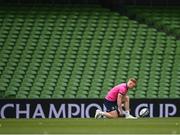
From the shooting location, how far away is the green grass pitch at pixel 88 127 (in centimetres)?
1301

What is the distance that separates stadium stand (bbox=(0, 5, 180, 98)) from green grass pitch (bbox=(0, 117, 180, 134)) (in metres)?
5.96

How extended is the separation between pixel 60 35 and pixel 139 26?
A: 2.58 m

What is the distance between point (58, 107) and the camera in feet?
59.8

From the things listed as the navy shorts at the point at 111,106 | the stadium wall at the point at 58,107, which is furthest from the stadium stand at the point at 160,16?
the navy shorts at the point at 111,106

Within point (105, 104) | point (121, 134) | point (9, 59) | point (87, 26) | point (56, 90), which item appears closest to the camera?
point (121, 134)

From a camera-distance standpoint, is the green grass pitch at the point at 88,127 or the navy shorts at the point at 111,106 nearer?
the green grass pitch at the point at 88,127

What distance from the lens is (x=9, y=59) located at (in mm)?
21344

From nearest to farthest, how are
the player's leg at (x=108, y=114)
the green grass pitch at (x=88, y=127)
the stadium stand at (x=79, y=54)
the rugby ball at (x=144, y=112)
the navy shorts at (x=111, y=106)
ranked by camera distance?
the green grass pitch at (x=88, y=127), the player's leg at (x=108, y=114), the navy shorts at (x=111, y=106), the rugby ball at (x=144, y=112), the stadium stand at (x=79, y=54)

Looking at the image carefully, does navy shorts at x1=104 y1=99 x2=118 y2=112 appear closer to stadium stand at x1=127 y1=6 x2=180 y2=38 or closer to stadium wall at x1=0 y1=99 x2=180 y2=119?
stadium wall at x1=0 y1=99 x2=180 y2=119

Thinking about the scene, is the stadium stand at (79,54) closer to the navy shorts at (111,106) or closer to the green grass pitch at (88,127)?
the navy shorts at (111,106)

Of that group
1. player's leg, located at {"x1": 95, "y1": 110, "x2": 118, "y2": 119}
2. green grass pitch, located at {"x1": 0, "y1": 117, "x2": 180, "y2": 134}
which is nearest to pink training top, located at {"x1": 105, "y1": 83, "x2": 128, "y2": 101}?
player's leg, located at {"x1": 95, "y1": 110, "x2": 118, "y2": 119}

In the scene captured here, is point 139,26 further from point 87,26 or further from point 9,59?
point 9,59

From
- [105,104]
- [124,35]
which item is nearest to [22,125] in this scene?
[105,104]

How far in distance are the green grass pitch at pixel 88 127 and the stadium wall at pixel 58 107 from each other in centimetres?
448
